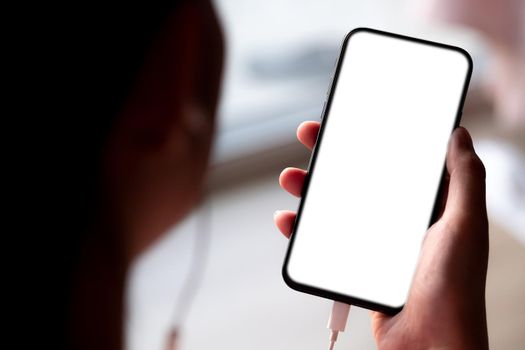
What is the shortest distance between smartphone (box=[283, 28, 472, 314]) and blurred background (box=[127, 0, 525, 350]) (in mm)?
467

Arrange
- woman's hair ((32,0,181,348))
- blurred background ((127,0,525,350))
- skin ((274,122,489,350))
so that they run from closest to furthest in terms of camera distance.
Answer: woman's hair ((32,0,181,348)) → skin ((274,122,489,350)) → blurred background ((127,0,525,350))

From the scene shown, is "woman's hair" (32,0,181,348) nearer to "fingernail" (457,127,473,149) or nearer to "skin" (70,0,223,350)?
"skin" (70,0,223,350)

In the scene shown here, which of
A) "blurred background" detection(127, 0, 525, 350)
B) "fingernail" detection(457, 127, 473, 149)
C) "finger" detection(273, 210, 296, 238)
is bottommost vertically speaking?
"blurred background" detection(127, 0, 525, 350)

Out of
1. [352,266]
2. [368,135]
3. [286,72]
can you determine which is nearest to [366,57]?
[368,135]

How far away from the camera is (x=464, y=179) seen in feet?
1.87

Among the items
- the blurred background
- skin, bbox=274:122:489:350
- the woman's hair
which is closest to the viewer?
the woman's hair

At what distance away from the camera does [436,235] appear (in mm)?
577

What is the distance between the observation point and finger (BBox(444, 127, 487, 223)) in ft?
1.86

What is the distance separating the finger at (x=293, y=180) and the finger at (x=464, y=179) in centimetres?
13

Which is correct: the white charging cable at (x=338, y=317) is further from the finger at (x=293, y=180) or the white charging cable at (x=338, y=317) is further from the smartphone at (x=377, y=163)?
the finger at (x=293, y=180)

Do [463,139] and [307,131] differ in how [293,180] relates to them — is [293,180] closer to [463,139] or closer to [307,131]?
[307,131]

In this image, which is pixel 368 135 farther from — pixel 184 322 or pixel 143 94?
pixel 184 322

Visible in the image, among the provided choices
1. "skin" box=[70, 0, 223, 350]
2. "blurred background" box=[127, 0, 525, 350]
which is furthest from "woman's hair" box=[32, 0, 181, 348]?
"blurred background" box=[127, 0, 525, 350]

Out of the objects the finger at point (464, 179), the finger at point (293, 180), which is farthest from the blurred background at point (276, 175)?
the finger at point (464, 179)
